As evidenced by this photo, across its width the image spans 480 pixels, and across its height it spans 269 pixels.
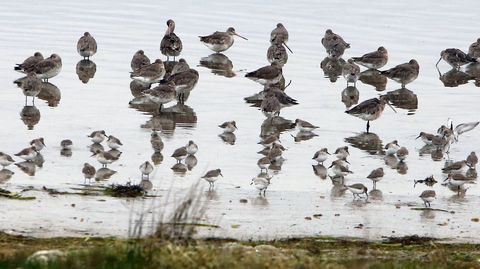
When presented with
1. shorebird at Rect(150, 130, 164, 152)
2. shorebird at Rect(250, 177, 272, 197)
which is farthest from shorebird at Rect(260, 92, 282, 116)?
shorebird at Rect(250, 177, 272, 197)

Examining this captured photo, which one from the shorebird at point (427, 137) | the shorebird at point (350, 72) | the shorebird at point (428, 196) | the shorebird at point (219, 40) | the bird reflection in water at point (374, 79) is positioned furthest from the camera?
the shorebird at point (219, 40)

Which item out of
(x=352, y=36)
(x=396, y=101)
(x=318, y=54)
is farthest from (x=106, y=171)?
(x=352, y=36)

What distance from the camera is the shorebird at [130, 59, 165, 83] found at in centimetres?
2863

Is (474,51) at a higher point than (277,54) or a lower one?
higher

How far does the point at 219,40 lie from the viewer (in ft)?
109

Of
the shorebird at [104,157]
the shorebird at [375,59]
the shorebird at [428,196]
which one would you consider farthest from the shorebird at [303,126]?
the shorebird at [375,59]

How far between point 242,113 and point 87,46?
22.1ft

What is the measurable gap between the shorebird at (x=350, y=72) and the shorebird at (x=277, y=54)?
2.38 metres

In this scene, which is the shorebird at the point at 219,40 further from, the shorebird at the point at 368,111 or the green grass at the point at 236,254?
the green grass at the point at 236,254

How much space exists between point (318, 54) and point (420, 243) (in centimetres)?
1826

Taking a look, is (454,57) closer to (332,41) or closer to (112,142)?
(332,41)

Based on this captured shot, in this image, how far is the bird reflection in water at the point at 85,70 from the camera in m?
29.9

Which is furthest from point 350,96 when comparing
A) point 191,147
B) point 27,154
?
point 27,154

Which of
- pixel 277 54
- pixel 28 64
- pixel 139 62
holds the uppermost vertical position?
pixel 277 54
